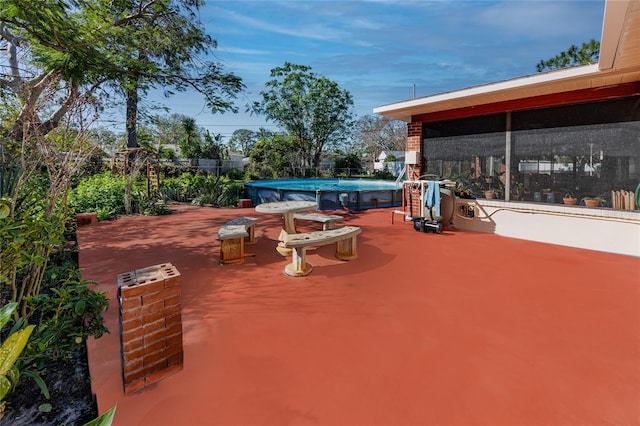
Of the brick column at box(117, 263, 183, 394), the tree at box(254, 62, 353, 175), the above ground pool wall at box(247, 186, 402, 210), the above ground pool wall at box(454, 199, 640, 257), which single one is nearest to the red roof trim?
the above ground pool wall at box(454, 199, 640, 257)

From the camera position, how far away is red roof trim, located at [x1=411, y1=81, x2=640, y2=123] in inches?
197

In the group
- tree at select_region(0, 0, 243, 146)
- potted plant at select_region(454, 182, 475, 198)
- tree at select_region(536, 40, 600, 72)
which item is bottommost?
potted plant at select_region(454, 182, 475, 198)

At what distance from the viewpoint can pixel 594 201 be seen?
212 inches

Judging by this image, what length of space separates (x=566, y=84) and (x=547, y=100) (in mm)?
529

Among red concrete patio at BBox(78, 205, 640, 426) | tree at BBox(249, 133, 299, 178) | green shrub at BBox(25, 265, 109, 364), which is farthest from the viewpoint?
tree at BBox(249, 133, 299, 178)

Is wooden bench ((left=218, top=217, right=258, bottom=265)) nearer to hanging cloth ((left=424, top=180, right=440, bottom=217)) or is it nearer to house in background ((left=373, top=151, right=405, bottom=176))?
hanging cloth ((left=424, top=180, right=440, bottom=217))

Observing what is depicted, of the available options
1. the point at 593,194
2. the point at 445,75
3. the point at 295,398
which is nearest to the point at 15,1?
the point at 295,398

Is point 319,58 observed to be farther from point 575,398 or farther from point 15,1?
point 575,398

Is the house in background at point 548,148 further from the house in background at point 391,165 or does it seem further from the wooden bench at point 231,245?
the house in background at point 391,165

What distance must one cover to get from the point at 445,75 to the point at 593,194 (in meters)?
32.3

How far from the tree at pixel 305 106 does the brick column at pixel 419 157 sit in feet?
53.1

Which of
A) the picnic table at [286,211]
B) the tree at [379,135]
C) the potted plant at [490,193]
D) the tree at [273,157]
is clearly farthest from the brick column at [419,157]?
the tree at [379,135]

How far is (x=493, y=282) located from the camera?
403 cm

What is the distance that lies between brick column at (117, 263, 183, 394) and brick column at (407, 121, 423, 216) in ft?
21.9
